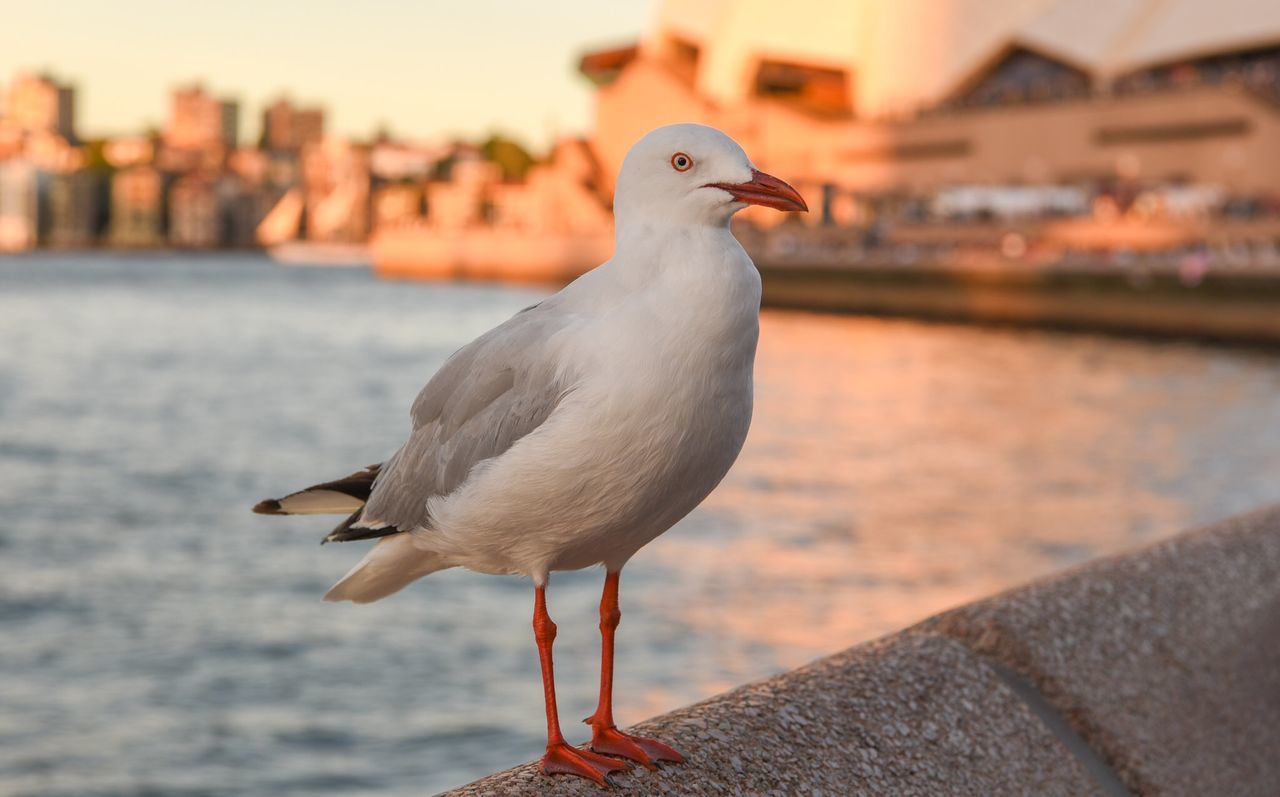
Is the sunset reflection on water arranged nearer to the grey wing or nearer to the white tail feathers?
the white tail feathers

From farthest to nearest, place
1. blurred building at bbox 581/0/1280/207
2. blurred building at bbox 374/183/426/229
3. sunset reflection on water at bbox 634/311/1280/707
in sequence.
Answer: blurred building at bbox 374/183/426/229
blurred building at bbox 581/0/1280/207
sunset reflection on water at bbox 634/311/1280/707

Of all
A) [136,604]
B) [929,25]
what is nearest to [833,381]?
[136,604]

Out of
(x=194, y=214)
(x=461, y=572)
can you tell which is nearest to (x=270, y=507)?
(x=461, y=572)

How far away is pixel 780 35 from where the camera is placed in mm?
65375

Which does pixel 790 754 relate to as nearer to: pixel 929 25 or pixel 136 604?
pixel 136 604

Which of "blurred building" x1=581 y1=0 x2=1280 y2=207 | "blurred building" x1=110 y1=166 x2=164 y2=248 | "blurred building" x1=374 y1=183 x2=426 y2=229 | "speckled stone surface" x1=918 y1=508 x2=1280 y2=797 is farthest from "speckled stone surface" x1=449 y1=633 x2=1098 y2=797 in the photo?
"blurred building" x1=110 y1=166 x2=164 y2=248

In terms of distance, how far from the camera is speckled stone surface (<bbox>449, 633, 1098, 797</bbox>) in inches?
73.2

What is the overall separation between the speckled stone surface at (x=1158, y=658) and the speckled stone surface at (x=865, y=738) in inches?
4.2

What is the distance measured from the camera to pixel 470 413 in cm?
191

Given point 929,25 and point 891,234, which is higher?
point 929,25

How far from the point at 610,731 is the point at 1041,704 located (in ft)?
2.34

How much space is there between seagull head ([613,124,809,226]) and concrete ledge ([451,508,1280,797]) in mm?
642

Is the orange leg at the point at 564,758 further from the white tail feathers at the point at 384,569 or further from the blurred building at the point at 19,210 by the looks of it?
the blurred building at the point at 19,210

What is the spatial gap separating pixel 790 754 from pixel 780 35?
2580 inches
